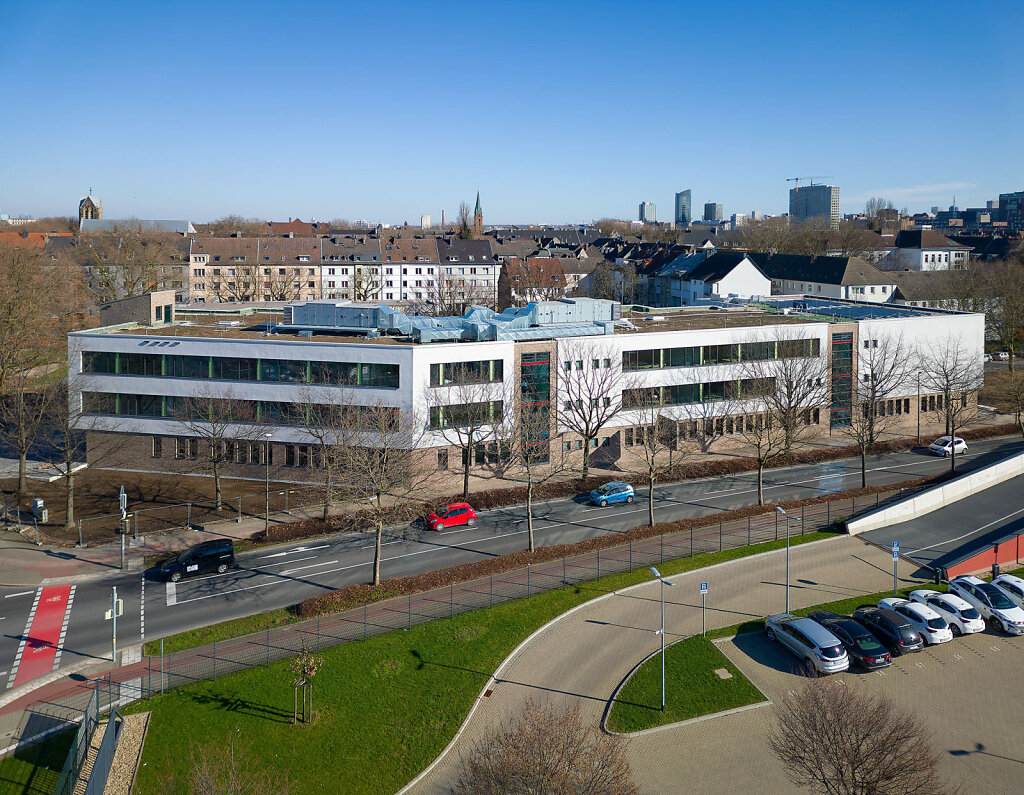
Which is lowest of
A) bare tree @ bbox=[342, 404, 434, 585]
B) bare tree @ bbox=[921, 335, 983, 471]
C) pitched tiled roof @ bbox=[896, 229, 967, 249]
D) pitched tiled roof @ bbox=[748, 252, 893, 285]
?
bare tree @ bbox=[342, 404, 434, 585]

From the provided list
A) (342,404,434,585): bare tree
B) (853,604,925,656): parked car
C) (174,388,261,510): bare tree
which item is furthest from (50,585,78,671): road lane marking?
(853,604,925,656): parked car

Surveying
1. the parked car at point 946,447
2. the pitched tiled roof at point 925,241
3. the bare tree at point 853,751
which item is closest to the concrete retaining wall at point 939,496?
the parked car at point 946,447

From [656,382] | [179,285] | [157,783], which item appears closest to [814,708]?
[157,783]

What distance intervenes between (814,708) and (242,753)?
599 inches

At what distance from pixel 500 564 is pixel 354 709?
11.5 meters

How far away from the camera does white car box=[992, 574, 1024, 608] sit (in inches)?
1270

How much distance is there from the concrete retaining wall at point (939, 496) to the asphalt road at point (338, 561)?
2.65m

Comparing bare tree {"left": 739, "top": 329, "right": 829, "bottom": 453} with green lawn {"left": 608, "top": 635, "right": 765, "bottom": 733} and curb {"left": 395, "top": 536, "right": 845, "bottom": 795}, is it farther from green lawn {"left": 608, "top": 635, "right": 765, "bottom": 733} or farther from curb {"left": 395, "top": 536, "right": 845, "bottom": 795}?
green lawn {"left": 608, "top": 635, "right": 765, "bottom": 733}

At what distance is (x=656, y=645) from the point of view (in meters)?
29.7

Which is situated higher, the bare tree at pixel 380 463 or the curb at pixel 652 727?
the bare tree at pixel 380 463

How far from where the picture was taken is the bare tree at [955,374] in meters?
57.6

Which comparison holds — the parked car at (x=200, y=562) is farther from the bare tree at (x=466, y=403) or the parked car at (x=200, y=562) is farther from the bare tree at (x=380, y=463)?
the bare tree at (x=466, y=403)

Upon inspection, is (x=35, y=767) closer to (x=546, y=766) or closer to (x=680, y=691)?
(x=546, y=766)

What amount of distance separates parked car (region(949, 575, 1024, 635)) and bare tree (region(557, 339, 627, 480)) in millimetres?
20993
